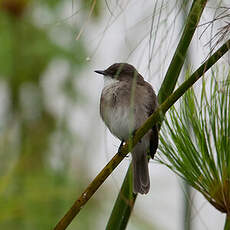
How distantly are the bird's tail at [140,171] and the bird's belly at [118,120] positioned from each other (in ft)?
0.39

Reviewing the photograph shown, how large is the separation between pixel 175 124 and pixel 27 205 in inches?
75.1

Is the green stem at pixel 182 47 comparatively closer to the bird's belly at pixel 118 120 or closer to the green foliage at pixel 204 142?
the green foliage at pixel 204 142

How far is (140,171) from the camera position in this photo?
3.45m

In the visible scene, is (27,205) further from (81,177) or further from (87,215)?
(87,215)

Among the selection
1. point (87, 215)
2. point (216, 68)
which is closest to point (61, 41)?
point (87, 215)

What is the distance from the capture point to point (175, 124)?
235cm

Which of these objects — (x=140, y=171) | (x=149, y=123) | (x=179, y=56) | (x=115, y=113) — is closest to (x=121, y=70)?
(x=115, y=113)

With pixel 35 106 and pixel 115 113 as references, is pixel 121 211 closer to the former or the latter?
pixel 115 113

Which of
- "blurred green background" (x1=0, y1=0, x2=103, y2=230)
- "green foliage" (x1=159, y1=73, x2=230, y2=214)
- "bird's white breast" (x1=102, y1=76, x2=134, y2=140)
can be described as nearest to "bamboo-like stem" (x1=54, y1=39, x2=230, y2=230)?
"green foliage" (x1=159, y1=73, x2=230, y2=214)

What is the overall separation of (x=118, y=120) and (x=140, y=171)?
11.5 inches

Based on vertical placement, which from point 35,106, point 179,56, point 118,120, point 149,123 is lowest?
point 35,106

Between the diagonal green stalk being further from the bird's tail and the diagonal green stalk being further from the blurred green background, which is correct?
the blurred green background

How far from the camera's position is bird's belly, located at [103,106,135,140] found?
351 cm

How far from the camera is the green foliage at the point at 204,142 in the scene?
2209 mm
